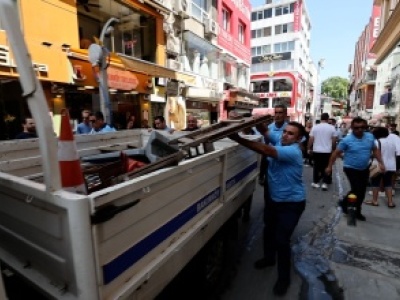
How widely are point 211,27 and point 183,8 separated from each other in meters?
3.45

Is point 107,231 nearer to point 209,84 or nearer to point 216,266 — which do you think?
point 216,266

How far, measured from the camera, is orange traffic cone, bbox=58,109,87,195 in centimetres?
147

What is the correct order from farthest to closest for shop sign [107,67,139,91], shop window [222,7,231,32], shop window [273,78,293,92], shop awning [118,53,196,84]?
shop window [273,78,293,92], shop window [222,7,231,32], shop awning [118,53,196,84], shop sign [107,67,139,91]

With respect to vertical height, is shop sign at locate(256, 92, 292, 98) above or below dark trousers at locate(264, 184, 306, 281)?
above

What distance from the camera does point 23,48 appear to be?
3.89ft

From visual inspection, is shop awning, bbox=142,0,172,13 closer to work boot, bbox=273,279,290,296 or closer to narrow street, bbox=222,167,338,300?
narrow street, bbox=222,167,338,300

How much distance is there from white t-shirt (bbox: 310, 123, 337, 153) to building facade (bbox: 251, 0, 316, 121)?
31311mm

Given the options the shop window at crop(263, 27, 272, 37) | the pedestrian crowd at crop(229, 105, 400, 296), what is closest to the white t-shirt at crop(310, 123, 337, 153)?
the pedestrian crowd at crop(229, 105, 400, 296)

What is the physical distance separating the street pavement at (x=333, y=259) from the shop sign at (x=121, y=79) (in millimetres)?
6733

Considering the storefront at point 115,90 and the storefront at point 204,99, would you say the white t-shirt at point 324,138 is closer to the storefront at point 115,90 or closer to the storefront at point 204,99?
the storefront at point 115,90

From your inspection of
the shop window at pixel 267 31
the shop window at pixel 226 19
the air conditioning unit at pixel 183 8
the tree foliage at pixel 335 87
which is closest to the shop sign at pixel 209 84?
the air conditioning unit at pixel 183 8

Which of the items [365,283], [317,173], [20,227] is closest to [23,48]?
[20,227]

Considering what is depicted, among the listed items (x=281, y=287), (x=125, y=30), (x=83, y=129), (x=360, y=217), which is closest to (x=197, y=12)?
(x=125, y=30)

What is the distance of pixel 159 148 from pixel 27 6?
23.5ft
